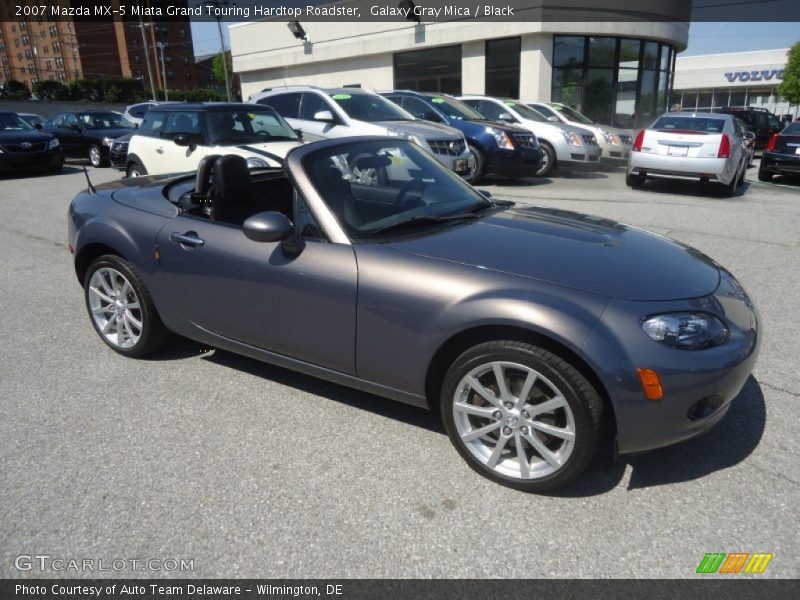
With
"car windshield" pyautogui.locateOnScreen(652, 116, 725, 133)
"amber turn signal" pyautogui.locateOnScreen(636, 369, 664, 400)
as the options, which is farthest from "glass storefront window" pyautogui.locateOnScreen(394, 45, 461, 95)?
"amber turn signal" pyautogui.locateOnScreen(636, 369, 664, 400)

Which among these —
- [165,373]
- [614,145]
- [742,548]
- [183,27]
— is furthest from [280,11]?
[183,27]

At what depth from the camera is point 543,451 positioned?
2668 mm

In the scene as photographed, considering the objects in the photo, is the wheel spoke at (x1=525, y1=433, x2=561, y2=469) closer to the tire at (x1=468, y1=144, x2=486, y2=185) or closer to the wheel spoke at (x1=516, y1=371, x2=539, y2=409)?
the wheel spoke at (x1=516, y1=371, x2=539, y2=409)

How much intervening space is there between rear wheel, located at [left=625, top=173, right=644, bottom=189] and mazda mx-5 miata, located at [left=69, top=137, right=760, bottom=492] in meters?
9.08

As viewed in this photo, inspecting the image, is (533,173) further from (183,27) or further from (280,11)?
(183,27)

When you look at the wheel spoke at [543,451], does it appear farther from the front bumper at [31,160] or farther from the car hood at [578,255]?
the front bumper at [31,160]

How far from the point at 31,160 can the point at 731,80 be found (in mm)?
66126

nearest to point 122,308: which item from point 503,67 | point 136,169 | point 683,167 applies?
point 136,169

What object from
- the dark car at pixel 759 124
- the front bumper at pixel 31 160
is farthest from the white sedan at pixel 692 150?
the front bumper at pixel 31 160

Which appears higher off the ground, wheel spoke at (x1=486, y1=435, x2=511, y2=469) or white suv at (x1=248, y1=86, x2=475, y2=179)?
white suv at (x1=248, y1=86, x2=475, y2=179)

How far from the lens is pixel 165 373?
3.99 m

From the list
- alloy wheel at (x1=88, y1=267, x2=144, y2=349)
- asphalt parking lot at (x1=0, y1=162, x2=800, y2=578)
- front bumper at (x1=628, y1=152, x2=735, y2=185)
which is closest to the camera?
asphalt parking lot at (x1=0, y1=162, x2=800, y2=578)

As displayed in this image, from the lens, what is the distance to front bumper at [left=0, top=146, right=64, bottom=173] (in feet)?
46.9

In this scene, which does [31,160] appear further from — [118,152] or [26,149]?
[118,152]
